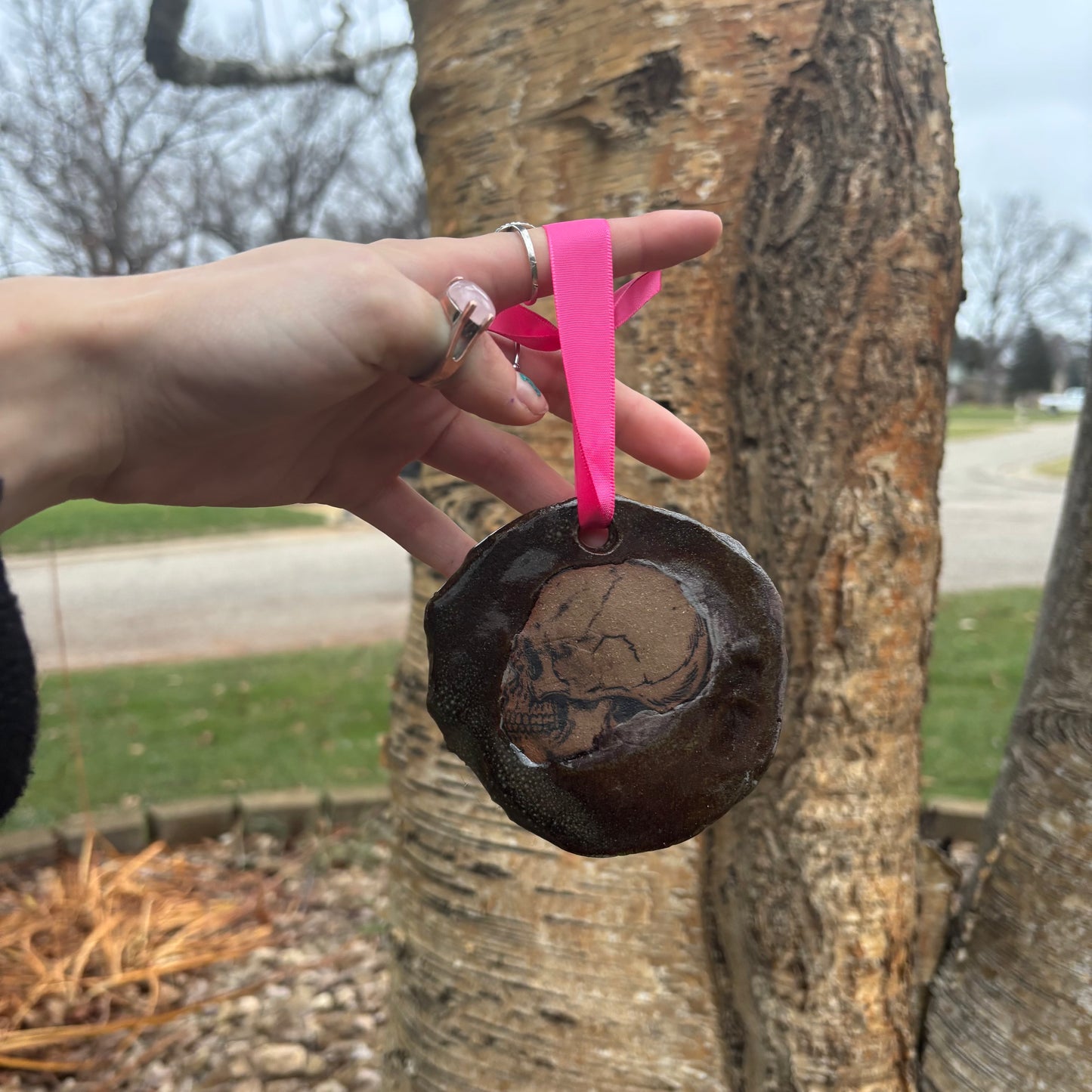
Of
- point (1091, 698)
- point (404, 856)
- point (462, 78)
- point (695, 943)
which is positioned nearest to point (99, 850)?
point (404, 856)

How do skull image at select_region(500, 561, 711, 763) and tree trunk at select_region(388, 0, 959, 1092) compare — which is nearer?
skull image at select_region(500, 561, 711, 763)

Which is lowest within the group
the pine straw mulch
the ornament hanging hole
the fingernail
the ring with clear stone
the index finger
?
the pine straw mulch

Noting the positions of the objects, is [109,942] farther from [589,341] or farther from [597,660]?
[589,341]

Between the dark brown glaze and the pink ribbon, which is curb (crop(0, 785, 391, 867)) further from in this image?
the pink ribbon

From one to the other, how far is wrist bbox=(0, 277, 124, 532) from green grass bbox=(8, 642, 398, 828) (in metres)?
3.59

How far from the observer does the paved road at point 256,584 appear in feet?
24.7

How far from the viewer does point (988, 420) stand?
38.6 m

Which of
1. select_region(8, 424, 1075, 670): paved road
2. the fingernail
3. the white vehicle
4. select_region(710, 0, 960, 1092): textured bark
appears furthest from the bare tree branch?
the white vehicle

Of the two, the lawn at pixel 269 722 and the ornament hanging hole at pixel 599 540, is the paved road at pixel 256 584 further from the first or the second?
the ornament hanging hole at pixel 599 540

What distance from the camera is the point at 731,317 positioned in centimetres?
166

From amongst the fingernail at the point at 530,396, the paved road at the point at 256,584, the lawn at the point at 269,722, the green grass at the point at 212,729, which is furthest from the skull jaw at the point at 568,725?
the paved road at the point at 256,584

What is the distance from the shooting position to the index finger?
3.61ft

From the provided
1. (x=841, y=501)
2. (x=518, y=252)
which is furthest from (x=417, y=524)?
Answer: (x=841, y=501)

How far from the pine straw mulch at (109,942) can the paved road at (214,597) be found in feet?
8.33
